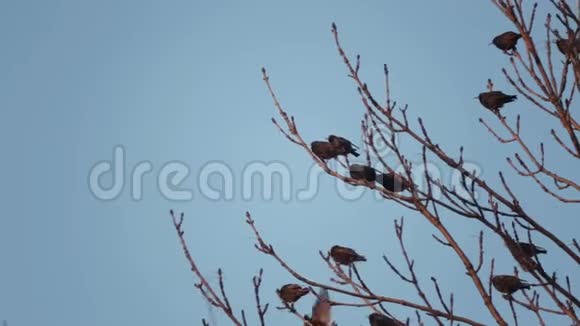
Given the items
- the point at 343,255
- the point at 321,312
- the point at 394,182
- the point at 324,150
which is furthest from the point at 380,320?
the point at 324,150

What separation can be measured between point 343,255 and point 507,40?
1.78 meters

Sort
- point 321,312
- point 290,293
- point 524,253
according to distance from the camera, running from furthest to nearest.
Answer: point 290,293 < point 321,312 < point 524,253

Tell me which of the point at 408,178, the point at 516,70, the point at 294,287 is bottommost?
the point at 294,287

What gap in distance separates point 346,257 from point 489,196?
88 centimetres

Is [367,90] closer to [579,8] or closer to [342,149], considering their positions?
[342,149]

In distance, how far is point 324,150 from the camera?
4.27 meters

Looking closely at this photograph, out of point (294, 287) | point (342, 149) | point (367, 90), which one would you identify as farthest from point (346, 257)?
point (367, 90)

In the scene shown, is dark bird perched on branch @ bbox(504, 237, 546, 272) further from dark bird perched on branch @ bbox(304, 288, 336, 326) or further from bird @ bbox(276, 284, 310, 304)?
bird @ bbox(276, 284, 310, 304)

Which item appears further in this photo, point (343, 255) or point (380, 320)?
point (343, 255)

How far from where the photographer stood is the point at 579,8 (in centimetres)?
443

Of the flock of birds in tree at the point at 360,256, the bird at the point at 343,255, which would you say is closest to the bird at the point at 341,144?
the flock of birds in tree at the point at 360,256

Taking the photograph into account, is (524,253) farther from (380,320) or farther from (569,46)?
(569,46)

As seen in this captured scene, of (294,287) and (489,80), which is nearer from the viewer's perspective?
(294,287)

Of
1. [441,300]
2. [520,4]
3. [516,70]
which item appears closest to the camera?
[441,300]
